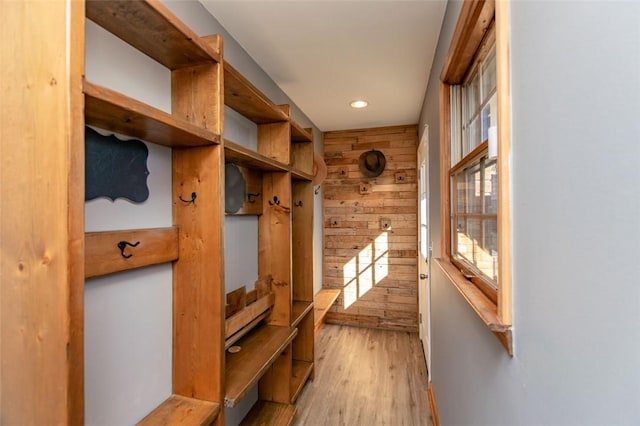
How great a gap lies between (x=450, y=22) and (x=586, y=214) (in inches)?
58.2

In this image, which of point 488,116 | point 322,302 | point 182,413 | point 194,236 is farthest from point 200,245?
point 322,302

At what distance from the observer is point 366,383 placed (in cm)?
265

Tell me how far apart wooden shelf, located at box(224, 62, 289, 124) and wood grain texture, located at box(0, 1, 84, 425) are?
70 centimetres

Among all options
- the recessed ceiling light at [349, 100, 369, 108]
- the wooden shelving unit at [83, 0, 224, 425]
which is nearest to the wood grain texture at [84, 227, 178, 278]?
the wooden shelving unit at [83, 0, 224, 425]

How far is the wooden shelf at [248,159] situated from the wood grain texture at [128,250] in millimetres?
439

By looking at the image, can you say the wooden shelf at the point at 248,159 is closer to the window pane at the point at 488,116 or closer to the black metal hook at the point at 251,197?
the black metal hook at the point at 251,197

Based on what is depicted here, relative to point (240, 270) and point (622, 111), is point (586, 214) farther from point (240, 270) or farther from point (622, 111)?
point (240, 270)

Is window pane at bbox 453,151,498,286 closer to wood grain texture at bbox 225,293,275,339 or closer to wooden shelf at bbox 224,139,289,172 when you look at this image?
wooden shelf at bbox 224,139,289,172

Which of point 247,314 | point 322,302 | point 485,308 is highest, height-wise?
point 485,308

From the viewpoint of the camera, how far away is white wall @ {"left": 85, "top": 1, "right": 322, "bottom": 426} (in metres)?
1.02

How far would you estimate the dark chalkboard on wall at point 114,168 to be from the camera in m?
1.00

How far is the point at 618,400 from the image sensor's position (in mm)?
392

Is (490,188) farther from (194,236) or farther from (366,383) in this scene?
(366,383)

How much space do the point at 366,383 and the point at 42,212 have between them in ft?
8.70
